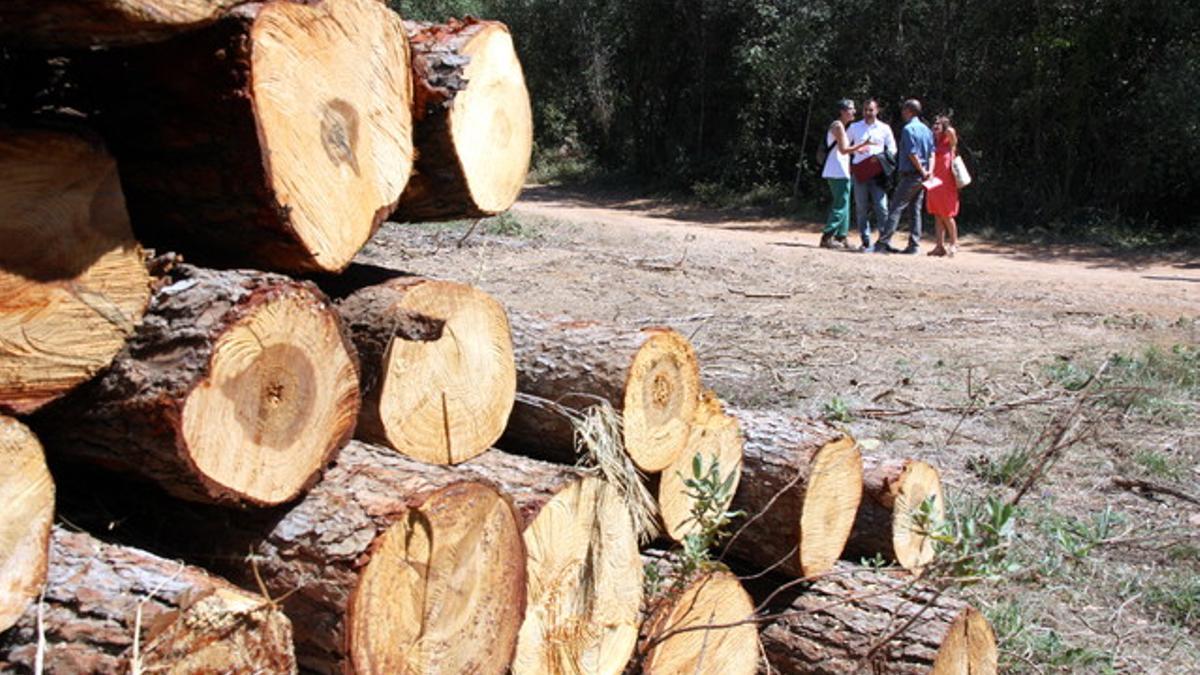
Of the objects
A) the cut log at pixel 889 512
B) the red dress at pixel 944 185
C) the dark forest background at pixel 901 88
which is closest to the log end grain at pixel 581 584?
the cut log at pixel 889 512

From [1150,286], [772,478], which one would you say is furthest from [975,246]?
[772,478]

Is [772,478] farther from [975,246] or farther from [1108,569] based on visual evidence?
[975,246]

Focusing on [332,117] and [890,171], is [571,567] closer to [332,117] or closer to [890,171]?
[332,117]

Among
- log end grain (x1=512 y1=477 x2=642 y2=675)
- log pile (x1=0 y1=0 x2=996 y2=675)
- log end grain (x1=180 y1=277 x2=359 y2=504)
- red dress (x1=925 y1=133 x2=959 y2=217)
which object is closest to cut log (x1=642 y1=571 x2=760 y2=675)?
log pile (x1=0 y1=0 x2=996 y2=675)

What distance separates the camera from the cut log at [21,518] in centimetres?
252

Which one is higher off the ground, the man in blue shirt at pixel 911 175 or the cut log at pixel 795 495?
the man in blue shirt at pixel 911 175

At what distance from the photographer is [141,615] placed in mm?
2572

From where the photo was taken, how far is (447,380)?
3.55 metres

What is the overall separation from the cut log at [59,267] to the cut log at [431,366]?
68 cm

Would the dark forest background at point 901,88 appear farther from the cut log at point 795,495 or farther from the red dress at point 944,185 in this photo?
the cut log at point 795,495

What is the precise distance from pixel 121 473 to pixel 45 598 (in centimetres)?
39

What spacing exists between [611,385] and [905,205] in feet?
36.6

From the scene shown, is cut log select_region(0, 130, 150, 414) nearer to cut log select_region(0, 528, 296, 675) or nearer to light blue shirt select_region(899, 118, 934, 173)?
cut log select_region(0, 528, 296, 675)

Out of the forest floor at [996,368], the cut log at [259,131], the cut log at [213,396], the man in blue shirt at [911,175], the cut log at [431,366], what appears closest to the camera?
the cut log at [213,396]
